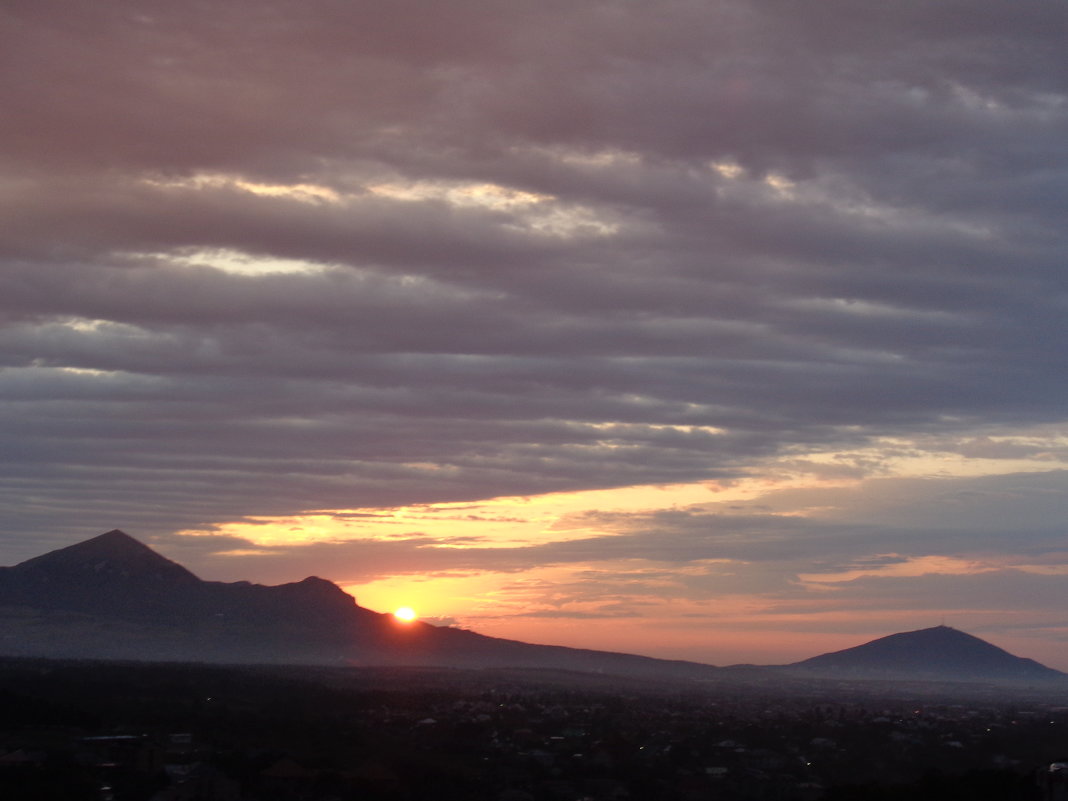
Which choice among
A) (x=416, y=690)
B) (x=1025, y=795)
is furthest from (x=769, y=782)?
(x=416, y=690)

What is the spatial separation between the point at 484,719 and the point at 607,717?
1175cm

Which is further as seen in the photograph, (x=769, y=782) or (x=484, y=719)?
(x=484, y=719)

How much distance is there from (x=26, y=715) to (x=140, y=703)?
17.2 m

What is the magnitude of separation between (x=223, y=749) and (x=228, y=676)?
55762 mm

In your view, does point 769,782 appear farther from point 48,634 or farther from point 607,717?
point 48,634

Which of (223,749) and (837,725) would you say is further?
(837,725)

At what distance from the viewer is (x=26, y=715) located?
202 ft

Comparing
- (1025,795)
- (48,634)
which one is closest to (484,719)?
(1025,795)

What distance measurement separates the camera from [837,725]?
78375 mm

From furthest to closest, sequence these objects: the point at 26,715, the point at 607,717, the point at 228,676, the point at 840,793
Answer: the point at 228,676, the point at 607,717, the point at 26,715, the point at 840,793

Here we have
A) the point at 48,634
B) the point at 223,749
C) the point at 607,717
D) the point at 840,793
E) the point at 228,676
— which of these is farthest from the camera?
the point at 48,634

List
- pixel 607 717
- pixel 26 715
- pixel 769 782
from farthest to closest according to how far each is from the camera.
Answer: pixel 607 717 → pixel 26 715 → pixel 769 782

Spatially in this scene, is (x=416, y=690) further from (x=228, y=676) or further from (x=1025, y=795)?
(x=1025, y=795)

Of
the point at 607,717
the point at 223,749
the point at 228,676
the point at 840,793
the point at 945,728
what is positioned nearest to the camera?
the point at 840,793
